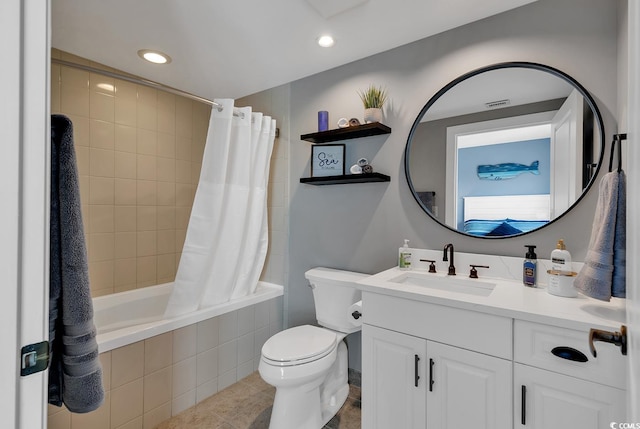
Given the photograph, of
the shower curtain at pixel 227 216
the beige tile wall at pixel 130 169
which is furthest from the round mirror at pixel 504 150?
the beige tile wall at pixel 130 169

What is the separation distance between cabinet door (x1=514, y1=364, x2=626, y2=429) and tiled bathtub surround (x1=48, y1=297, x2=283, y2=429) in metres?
1.68

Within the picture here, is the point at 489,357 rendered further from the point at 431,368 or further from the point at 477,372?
the point at 431,368

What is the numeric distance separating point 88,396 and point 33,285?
38cm

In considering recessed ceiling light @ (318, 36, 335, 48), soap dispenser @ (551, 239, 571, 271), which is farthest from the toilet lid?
recessed ceiling light @ (318, 36, 335, 48)

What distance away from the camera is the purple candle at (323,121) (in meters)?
2.21

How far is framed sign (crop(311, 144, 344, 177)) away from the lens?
2.20m

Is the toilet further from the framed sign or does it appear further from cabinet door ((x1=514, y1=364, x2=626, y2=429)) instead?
cabinet door ((x1=514, y1=364, x2=626, y2=429))

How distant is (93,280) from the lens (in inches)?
87.1

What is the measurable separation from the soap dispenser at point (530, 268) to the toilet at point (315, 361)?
0.88m

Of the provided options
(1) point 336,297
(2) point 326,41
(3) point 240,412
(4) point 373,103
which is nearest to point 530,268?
(1) point 336,297

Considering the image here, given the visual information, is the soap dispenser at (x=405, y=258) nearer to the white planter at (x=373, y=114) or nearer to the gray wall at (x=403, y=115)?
the gray wall at (x=403, y=115)

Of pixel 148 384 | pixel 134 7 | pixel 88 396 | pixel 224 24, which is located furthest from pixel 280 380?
pixel 134 7

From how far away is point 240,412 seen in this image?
1.88 m

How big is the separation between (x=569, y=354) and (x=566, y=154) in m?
0.94
